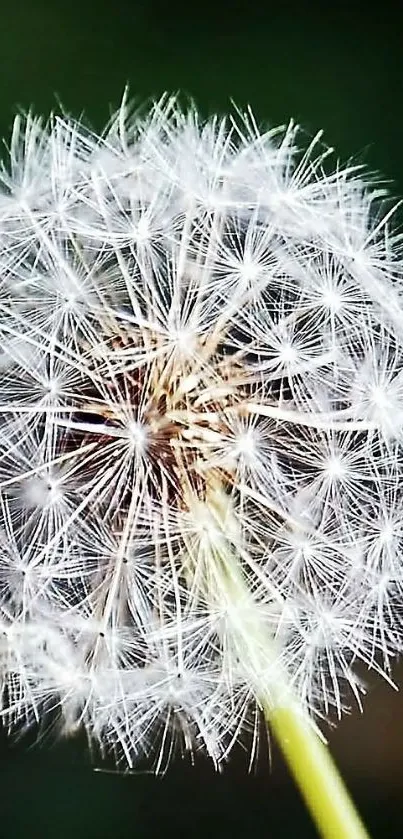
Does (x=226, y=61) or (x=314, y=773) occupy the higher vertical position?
(x=226, y=61)

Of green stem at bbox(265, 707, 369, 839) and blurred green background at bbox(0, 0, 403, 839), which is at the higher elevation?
blurred green background at bbox(0, 0, 403, 839)

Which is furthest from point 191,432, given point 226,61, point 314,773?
point 226,61

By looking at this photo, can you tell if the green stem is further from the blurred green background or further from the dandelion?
the blurred green background

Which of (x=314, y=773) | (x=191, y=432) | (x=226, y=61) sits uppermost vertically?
(x=226, y=61)

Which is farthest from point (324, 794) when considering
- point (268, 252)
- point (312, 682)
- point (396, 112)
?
point (396, 112)

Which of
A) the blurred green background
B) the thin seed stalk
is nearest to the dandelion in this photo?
the thin seed stalk

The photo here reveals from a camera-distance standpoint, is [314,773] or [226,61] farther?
[226,61]

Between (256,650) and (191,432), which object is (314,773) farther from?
(191,432)

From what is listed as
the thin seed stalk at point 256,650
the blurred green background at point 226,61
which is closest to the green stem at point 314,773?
the thin seed stalk at point 256,650
